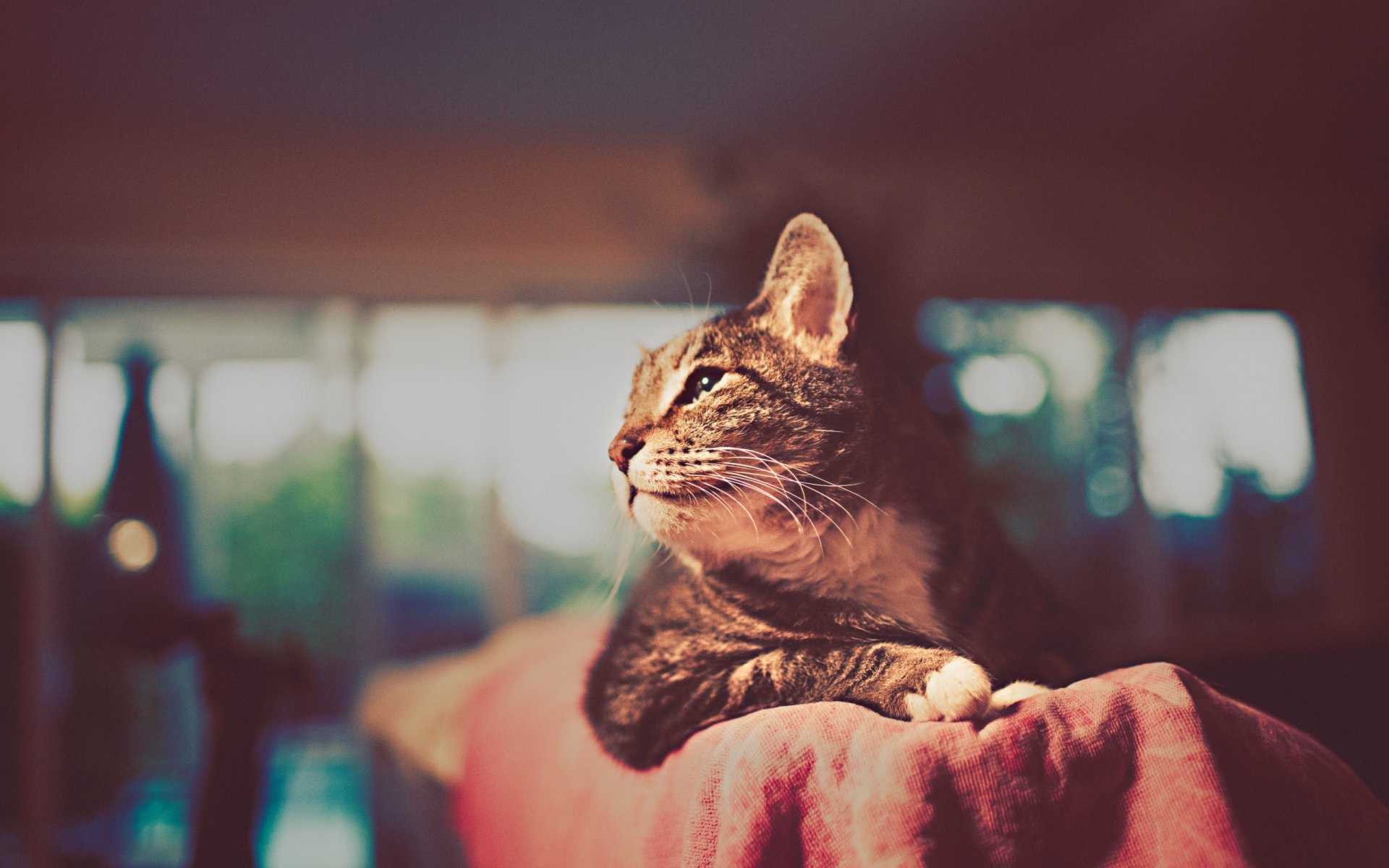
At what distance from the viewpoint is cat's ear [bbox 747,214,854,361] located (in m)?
0.59

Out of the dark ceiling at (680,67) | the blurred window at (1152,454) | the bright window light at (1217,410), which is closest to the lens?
the dark ceiling at (680,67)

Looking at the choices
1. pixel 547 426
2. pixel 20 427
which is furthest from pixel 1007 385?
pixel 20 427

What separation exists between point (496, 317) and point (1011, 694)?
2914mm

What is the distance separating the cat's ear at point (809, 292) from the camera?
59 cm

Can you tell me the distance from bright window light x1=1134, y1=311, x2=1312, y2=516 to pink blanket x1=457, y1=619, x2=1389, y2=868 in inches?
117

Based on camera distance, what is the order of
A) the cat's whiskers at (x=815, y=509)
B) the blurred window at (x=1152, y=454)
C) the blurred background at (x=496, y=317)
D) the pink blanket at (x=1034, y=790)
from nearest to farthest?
the pink blanket at (x=1034, y=790)
the cat's whiskers at (x=815, y=509)
the blurred background at (x=496, y=317)
the blurred window at (x=1152, y=454)

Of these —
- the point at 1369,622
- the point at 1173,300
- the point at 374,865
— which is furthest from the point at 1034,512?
the point at 374,865

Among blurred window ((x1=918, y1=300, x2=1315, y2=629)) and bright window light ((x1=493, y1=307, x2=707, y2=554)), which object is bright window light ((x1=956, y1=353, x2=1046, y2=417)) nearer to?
blurred window ((x1=918, y1=300, x2=1315, y2=629))

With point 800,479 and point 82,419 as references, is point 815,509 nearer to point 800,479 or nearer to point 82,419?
point 800,479

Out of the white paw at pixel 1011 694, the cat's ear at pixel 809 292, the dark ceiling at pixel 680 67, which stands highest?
the dark ceiling at pixel 680 67

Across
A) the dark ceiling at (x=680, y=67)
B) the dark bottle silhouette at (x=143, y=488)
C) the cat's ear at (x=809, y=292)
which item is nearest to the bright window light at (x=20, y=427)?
the dark bottle silhouette at (x=143, y=488)

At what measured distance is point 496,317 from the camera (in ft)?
10.4

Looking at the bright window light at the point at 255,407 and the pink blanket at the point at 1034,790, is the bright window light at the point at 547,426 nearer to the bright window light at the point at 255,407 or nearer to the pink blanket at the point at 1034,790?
the bright window light at the point at 255,407

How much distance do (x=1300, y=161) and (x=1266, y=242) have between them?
231cm
